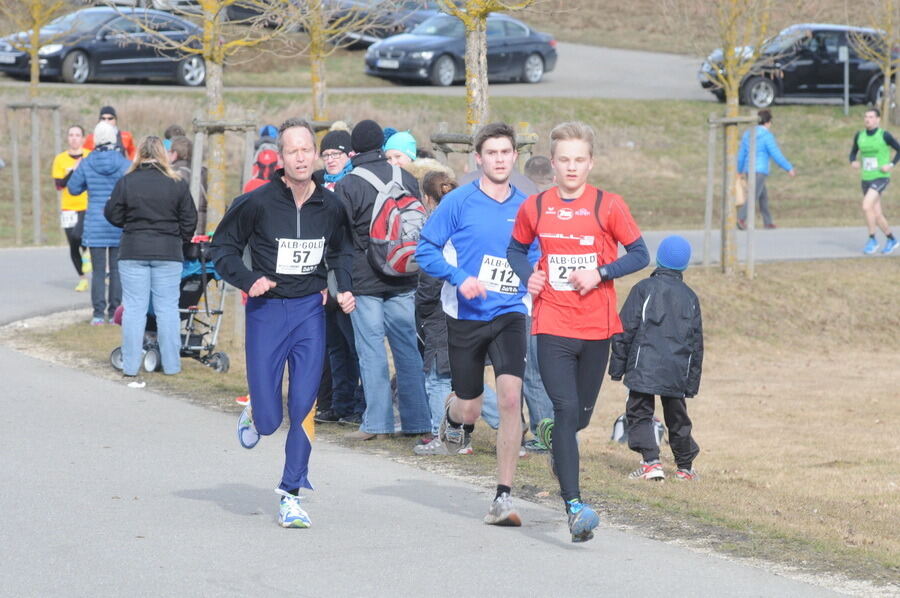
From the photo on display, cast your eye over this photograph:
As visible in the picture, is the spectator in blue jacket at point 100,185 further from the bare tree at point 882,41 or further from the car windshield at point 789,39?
the bare tree at point 882,41

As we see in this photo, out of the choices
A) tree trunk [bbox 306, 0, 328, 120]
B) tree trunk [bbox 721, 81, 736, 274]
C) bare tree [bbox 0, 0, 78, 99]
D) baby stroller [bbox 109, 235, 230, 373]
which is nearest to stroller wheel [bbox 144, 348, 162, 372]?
baby stroller [bbox 109, 235, 230, 373]

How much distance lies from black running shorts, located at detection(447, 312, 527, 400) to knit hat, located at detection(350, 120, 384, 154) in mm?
2280

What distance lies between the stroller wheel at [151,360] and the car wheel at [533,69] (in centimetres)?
2621

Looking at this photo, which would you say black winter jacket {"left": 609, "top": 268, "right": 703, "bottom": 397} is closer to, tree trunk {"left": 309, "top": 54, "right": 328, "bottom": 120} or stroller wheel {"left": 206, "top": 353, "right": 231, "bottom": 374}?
stroller wheel {"left": 206, "top": 353, "right": 231, "bottom": 374}

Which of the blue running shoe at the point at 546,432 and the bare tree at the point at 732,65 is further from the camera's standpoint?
the bare tree at the point at 732,65

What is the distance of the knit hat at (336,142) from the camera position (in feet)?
35.8

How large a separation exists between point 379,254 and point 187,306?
12.8 feet

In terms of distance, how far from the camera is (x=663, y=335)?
9.54 m

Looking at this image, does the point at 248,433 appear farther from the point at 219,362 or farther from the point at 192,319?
the point at 192,319

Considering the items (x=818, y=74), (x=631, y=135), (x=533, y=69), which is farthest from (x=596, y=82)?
(x=631, y=135)

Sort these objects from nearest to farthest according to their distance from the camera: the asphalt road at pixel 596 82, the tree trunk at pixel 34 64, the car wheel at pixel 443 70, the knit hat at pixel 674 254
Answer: the knit hat at pixel 674 254, the tree trunk at pixel 34 64, the asphalt road at pixel 596 82, the car wheel at pixel 443 70

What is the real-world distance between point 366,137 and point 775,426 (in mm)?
5445

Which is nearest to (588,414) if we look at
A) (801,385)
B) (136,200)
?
(136,200)

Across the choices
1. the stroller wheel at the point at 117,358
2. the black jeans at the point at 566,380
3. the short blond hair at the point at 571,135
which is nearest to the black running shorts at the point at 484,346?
the black jeans at the point at 566,380
